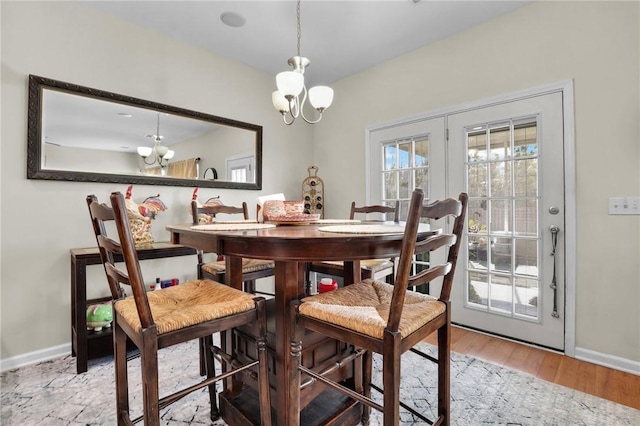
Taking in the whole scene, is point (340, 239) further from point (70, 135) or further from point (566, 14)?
point (566, 14)

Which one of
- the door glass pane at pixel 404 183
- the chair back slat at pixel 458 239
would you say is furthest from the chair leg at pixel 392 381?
the door glass pane at pixel 404 183

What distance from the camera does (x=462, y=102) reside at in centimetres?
262

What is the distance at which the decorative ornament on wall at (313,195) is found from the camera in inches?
143

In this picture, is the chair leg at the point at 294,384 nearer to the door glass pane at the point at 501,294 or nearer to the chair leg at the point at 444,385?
the chair leg at the point at 444,385

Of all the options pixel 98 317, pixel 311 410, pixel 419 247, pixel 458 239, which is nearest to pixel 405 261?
pixel 419 247

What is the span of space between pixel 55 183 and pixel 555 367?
3.61 meters

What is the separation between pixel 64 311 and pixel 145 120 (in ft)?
5.15

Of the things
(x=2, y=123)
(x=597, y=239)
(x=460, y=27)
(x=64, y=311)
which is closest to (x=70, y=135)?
(x=2, y=123)

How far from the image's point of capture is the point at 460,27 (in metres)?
2.58

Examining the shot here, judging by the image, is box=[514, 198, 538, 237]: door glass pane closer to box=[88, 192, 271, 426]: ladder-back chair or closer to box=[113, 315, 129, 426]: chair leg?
box=[88, 192, 271, 426]: ladder-back chair

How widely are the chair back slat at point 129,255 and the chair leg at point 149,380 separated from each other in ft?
0.16

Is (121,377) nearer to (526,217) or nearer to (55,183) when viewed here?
(55,183)

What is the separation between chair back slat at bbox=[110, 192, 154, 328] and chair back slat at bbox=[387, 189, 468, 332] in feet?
2.61

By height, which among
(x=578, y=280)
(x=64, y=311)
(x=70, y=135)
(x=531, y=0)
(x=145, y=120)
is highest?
(x=531, y=0)
